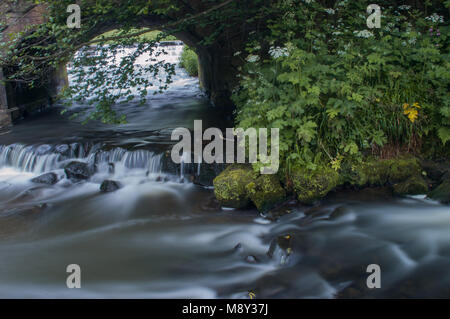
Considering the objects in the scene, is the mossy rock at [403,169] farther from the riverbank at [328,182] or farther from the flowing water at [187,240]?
the flowing water at [187,240]

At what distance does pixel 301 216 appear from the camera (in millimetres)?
5777

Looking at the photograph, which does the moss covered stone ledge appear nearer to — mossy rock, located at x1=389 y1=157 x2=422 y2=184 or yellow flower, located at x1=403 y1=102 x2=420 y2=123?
mossy rock, located at x1=389 y1=157 x2=422 y2=184

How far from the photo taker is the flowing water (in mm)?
4547

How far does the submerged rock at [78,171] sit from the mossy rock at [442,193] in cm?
589

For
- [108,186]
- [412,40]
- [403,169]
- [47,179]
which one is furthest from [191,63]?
[403,169]

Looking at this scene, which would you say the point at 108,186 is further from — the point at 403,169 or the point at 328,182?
the point at 403,169

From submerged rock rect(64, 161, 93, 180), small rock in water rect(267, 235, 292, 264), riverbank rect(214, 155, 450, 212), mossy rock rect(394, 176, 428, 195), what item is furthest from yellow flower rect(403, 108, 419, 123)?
submerged rock rect(64, 161, 93, 180)

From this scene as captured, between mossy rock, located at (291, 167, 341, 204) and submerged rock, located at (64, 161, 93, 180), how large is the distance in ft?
13.1

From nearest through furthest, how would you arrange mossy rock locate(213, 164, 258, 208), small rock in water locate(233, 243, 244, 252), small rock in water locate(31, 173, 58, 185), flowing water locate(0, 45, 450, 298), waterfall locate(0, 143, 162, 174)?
flowing water locate(0, 45, 450, 298), small rock in water locate(233, 243, 244, 252), mossy rock locate(213, 164, 258, 208), small rock in water locate(31, 173, 58, 185), waterfall locate(0, 143, 162, 174)

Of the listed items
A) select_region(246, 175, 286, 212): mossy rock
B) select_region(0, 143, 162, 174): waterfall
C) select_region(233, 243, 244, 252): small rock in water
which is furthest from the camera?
select_region(0, 143, 162, 174): waterfall
